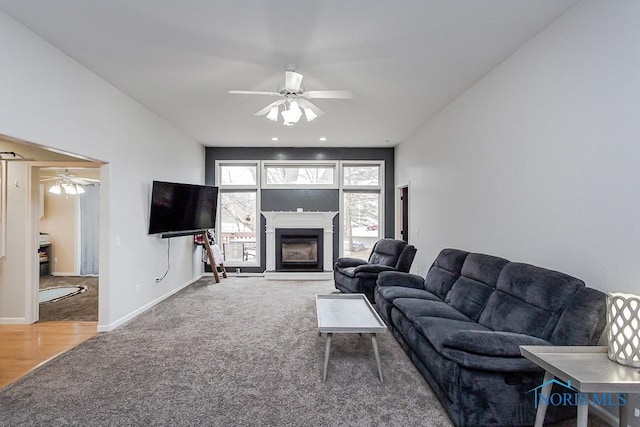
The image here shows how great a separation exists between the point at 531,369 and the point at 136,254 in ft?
15.1

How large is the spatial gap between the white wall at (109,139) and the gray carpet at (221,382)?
32.5 inches

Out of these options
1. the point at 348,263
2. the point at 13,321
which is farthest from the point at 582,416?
the point at 13,321

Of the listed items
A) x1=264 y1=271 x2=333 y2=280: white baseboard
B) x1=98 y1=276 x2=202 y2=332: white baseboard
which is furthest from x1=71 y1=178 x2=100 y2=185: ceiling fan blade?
x1=264 y1=271 x2=333 y2=280: white baseboard

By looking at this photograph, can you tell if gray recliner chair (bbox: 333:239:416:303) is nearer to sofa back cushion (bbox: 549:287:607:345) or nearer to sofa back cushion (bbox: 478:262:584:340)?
sofa back cushion (bbox: 478:262:584:340)

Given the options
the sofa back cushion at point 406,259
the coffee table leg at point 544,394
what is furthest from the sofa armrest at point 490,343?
Answer: the sofa back cushion at point 406,259

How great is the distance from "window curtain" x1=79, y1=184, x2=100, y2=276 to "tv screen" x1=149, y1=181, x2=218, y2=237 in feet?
9.07

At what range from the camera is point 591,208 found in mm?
2266

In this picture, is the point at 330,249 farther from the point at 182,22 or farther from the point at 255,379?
the point at 182,22

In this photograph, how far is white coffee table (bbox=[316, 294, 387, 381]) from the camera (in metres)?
2.73

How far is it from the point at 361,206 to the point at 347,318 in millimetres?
4642

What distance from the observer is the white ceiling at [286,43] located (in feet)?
7.91

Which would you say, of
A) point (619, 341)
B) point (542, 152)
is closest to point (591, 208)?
point (542, 152)

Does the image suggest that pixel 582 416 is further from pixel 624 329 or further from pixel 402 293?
pixel 402 293

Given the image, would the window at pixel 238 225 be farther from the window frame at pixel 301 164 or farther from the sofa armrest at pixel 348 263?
the sofa armrest at pixel 348 263
